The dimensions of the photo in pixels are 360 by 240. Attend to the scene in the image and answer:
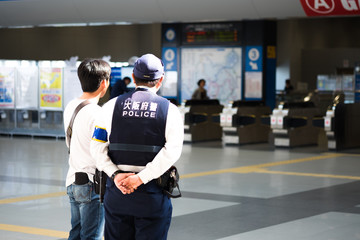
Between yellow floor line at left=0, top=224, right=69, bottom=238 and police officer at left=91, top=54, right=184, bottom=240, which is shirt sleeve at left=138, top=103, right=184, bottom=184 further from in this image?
yellow floor line at left=0, top=224, right=69, bottom=238

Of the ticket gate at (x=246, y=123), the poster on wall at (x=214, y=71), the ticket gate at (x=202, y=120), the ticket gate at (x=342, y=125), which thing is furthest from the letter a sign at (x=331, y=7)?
the poster on wall at (x=214, y=71)

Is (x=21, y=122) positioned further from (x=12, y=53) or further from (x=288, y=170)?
(x=12, y=53)

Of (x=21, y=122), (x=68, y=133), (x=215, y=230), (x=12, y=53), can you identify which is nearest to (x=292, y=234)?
(x=215, y=230)

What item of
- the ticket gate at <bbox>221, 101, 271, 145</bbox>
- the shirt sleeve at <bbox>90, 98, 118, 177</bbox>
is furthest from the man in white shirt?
the ticket gate at <bbox>221, 101, 271, 145</bbox>

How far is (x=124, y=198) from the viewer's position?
12.7ft

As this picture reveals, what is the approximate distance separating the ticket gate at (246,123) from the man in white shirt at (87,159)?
41.0 feet

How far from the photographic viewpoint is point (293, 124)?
639 inches

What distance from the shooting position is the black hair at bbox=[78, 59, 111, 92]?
4.39m

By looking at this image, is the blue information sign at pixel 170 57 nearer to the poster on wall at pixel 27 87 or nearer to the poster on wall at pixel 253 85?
the poster on wall at pixel 253 85

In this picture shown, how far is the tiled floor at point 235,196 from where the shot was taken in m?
6.98

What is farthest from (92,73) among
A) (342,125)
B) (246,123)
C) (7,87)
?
(7,87)

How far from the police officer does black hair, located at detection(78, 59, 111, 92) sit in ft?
1.61

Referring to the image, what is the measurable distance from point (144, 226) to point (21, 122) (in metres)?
16.5

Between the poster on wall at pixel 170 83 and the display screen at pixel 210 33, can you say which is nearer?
the display screen at pixel 210 33
